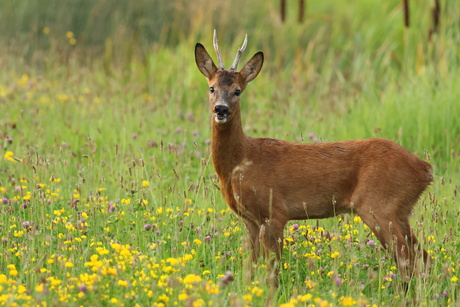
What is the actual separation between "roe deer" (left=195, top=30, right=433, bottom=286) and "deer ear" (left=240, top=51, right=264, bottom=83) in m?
0.20

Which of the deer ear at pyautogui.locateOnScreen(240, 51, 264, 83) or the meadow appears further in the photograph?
the deer ear at pyautogui.locateOnScreen(240, 51, 264, 83)

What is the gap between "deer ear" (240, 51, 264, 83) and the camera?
20.4 ft

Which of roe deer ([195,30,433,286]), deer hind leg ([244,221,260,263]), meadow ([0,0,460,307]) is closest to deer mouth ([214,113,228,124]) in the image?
roe deer ([195,30,433,286])

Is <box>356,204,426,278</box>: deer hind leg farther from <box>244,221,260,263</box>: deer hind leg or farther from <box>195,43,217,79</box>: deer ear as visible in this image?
<box>195,43,217,79</box>: deer ear

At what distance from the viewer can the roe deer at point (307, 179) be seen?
221 inches

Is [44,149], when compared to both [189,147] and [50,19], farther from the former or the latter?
[50,19]

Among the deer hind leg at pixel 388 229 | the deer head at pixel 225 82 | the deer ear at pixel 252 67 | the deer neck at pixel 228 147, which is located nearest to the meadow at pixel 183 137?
the deer hind leg at pixel 388 229

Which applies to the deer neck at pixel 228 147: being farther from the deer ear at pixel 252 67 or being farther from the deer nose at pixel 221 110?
the deer ear at pixel 252 67

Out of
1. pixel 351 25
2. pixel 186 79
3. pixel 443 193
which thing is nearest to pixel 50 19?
pixel 186 79

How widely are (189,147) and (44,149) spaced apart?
1.42 m

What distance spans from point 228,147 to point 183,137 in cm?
279

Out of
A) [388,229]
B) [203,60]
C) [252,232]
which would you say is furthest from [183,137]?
[388,229]

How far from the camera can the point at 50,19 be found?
12.8 meters

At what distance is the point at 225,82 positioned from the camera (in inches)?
234
